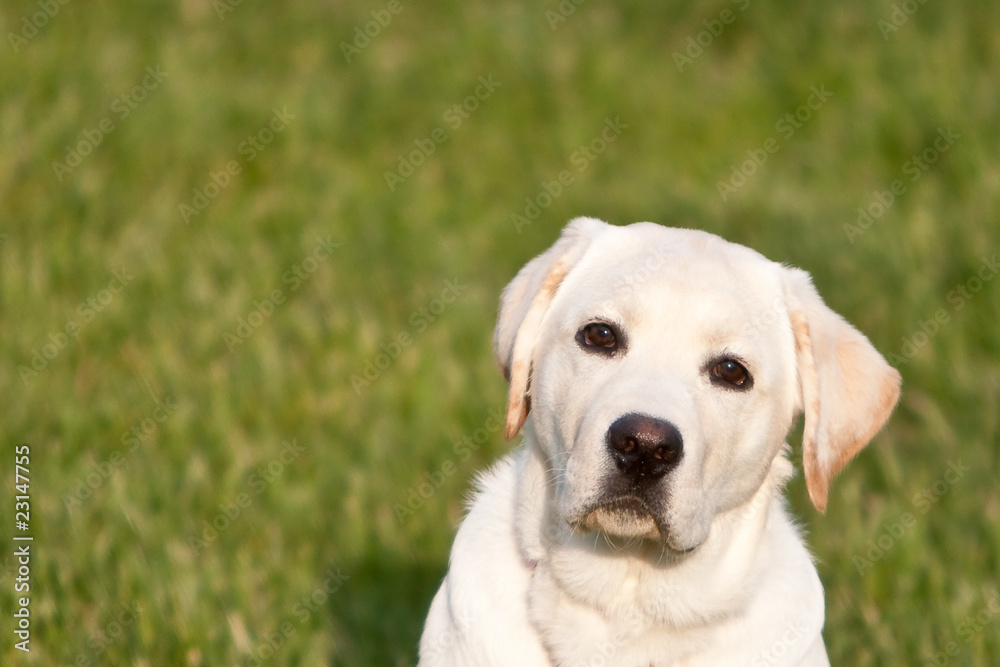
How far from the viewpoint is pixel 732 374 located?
4.07m

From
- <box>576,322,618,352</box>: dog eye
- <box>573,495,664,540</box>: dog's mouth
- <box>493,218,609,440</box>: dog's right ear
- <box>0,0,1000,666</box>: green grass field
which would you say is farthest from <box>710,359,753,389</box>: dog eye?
<box>0,0,1000,666</box>: green grass field

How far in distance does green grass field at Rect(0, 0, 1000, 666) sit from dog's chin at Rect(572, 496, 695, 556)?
185 centimetres

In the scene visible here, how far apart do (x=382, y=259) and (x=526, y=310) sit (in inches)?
Result: 181

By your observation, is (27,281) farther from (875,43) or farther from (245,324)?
(875,43)

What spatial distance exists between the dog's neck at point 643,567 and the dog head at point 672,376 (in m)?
0.12

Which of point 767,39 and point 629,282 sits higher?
point 629,282

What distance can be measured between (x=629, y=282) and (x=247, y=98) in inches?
247

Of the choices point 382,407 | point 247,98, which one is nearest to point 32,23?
point 247,98

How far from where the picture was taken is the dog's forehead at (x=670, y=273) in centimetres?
402

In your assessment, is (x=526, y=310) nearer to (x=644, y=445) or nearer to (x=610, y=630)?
(x=644, y=445)

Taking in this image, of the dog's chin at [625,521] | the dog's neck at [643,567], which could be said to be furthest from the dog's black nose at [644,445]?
the dog's neck at [643,567]

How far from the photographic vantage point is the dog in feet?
12.9

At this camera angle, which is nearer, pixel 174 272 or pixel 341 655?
pixel 341 655

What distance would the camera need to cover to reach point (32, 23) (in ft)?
32.5
